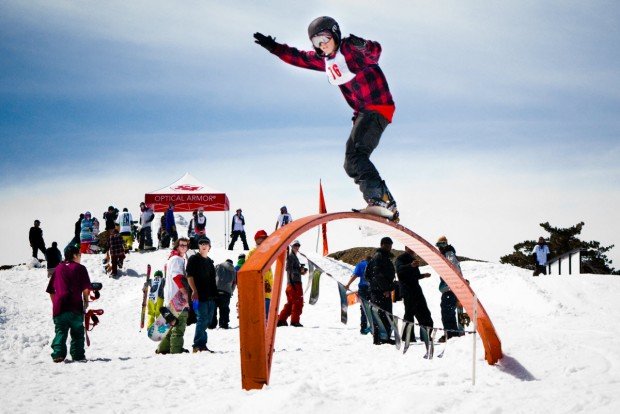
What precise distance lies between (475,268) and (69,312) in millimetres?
13404

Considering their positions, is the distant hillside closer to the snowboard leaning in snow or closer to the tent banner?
the tent banner

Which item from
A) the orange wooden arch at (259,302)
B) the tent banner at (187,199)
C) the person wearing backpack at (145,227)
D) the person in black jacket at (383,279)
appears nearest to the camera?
the orange wooden arch at (259,302)

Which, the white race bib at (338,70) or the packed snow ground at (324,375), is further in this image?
the white race bib at (338,70)

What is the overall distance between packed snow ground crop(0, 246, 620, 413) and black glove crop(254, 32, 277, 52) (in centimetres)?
307

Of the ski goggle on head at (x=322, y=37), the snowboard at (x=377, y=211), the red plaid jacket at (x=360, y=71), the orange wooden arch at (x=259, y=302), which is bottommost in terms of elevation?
the orange wooden arch at (x=259, y=302)

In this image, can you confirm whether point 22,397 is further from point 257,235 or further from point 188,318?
point 257,235

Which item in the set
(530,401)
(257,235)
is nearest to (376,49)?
(530,401)

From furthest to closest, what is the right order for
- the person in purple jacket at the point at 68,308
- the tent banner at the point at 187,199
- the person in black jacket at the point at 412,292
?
Answer: the tent banner at the point at 187,199, the person in black jacket at the point at 412,292, the person in purple jacket at the point at 68,308

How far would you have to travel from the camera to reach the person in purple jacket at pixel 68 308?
6914 mm

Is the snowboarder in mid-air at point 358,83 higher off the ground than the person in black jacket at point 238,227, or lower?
higher

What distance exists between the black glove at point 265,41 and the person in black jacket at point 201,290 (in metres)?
3.30

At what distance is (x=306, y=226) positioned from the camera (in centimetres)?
398

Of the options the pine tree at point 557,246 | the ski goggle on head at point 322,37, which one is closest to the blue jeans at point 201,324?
the ski goggle on head at point 322,37

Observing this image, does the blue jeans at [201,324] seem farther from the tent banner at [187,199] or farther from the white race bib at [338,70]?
the tent banner at [187,199]
